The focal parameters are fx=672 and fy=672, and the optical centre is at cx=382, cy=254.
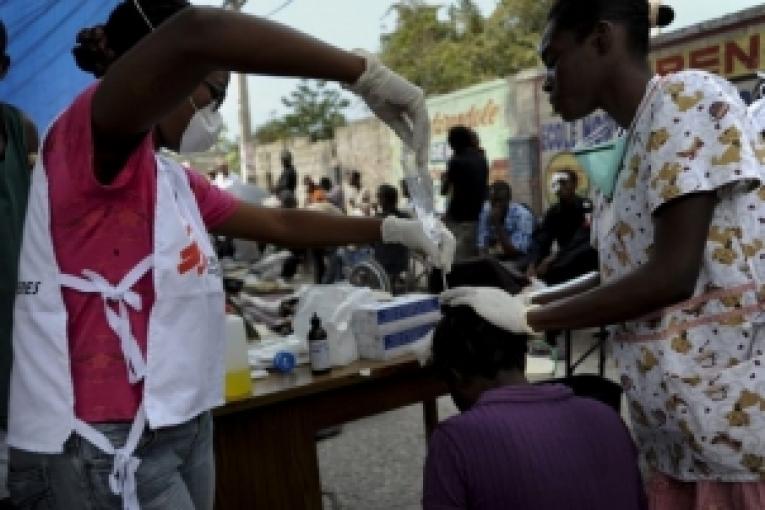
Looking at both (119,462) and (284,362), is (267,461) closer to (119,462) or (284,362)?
(284,362)

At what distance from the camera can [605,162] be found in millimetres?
1367

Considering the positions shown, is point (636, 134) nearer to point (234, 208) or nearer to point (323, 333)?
point (234, 208)

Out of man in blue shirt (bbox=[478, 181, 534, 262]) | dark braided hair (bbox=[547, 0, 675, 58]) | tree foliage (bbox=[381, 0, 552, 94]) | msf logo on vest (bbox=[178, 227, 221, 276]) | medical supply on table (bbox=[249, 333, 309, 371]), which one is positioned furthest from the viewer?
tree foliage (bbox=[381, 0, 552, 94])

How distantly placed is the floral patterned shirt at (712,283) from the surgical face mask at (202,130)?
0.87 m

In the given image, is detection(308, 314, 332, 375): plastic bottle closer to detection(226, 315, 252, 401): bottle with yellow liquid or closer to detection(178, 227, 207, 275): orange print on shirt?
detection(226, 315, 252, 401): bottle with yellow liquid

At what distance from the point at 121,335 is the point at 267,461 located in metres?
1.05

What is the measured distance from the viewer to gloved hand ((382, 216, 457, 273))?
1848 millimetres

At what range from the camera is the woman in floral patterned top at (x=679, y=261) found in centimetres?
115

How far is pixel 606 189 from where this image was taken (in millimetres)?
1377

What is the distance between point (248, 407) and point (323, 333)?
0.36 metres

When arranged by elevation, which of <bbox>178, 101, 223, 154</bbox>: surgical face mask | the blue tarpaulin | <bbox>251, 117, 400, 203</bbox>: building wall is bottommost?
<bbox>178, 101, 223, 154</bbox>: surgical face mask

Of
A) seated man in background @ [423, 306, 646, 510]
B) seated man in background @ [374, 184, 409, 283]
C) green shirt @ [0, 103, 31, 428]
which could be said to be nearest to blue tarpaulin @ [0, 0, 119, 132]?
green shirt @ [0, 103, 31, 428]

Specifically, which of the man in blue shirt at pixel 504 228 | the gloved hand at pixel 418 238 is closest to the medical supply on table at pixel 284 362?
the gloved hand at pixel 418 238

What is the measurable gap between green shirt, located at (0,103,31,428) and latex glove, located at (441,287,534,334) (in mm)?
1043
